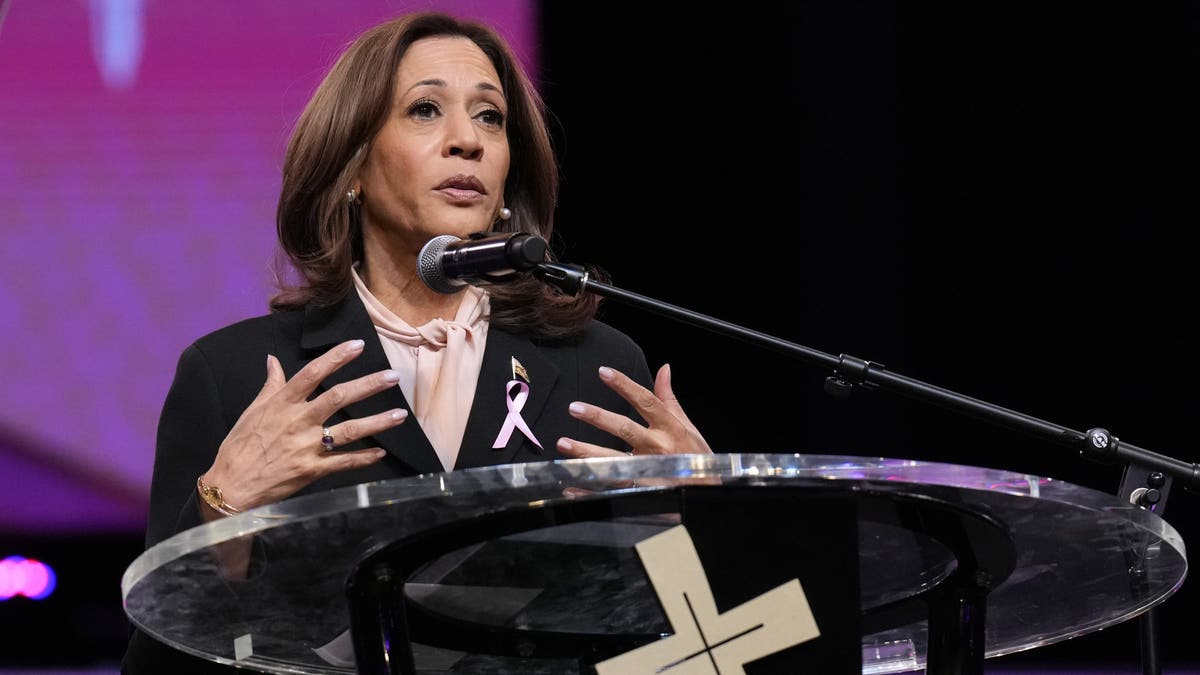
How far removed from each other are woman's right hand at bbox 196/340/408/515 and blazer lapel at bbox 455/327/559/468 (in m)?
0.47

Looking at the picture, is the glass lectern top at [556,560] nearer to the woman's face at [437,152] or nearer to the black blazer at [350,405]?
the black blazer at [350,405]

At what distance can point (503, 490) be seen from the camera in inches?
37.5

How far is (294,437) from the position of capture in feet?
5.13

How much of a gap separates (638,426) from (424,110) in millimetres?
→ 1027

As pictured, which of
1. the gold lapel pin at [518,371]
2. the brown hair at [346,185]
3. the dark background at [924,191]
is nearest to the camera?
the gold lapel pin at [518,371]

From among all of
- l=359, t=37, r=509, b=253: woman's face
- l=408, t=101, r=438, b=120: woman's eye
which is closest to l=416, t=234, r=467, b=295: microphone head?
l=359, t=37, r=509, b=253: woman's face

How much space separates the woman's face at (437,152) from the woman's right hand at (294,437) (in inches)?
27.6

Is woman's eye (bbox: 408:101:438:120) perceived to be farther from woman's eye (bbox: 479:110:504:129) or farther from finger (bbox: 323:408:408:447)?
finger (bbox: 323:408:408:447)

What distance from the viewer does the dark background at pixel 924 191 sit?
11.2 ft

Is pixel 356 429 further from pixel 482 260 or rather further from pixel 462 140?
pixel 462 140

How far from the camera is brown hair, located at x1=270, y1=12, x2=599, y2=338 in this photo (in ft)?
7.68

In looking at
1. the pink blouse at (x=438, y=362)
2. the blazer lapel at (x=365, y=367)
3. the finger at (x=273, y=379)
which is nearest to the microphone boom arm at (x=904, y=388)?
the finger at (x=273, y=379)

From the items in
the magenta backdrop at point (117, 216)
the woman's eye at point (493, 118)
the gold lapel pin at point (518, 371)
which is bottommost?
the gold lapel pin at point (518, 371)

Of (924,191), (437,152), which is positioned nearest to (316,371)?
(437,152)
